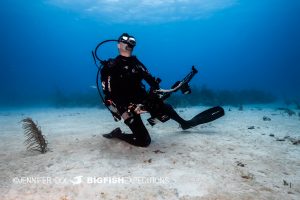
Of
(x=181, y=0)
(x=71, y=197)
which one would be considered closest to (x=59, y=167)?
(x=71, y=197)

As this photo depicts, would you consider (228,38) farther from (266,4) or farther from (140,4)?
(140,4)

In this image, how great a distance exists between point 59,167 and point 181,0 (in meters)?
37.5

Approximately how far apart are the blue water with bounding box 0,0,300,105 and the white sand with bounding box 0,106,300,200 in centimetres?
285

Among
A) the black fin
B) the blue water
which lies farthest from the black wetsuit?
the blue water

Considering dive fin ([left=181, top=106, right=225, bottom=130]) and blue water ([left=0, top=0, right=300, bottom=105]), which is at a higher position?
blue water ([left=0, top=0, right=300, bottom=105])

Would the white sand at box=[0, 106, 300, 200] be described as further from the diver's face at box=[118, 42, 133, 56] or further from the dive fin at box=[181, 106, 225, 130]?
the diver's face at box=[118, 42, 133, 56]

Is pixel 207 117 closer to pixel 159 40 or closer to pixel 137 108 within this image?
pixel 137 108

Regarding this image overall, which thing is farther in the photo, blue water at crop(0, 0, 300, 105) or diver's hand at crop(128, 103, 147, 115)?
blue water at crop(0, 0, 300, 105)

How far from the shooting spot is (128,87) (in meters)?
5.65

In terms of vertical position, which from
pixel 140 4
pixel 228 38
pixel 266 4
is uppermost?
pixel 228 38

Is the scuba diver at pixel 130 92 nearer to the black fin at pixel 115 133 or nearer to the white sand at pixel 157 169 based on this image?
the black fin at pixel 115 133

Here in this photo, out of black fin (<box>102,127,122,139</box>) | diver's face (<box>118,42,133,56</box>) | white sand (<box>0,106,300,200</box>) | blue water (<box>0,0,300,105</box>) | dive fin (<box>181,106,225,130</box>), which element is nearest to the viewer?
white sand (<box>0,106,300,200</box>)

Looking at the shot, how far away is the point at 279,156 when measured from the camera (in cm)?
506

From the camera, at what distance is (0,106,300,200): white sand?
3426 millimetres
